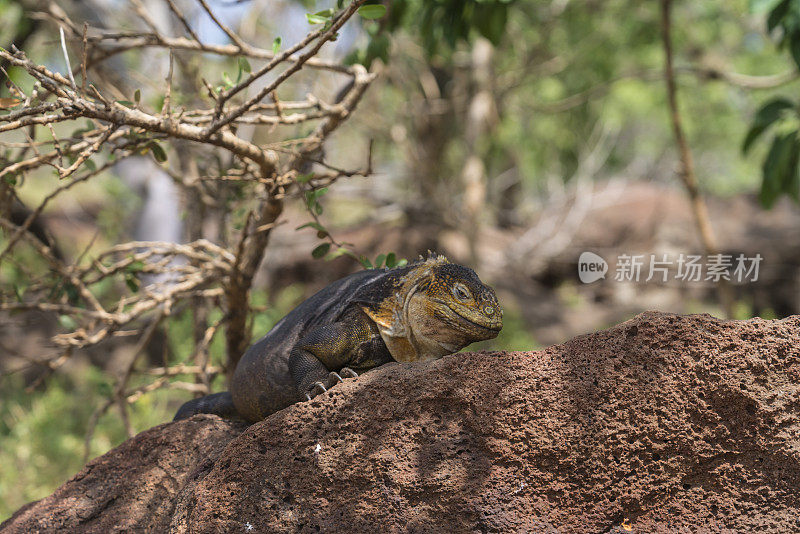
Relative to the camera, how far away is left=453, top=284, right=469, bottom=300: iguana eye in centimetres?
276

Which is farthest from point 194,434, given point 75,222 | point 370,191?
point 75,222

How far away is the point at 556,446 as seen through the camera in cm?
248

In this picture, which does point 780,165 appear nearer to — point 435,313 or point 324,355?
point 435,313

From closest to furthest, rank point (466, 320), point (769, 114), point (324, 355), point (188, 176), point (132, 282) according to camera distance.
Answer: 1. point (466, 320)
2. point (324, 355)
3. point (132, 282)
4. point (188, 176)
5. point (769, 114)

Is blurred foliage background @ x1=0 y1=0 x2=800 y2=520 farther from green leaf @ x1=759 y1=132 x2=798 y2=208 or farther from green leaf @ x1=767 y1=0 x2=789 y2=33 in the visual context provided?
green leaf @ x1=767 y1=0 x2=789 y2=33

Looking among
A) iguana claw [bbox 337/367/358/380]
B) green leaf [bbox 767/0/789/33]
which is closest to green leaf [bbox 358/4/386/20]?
iguana claw [bbox 337/367/358/380]

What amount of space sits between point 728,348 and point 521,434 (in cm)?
80

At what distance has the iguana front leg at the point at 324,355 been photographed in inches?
110

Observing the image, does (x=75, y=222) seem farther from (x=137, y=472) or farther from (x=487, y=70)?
(x=137, y=472)

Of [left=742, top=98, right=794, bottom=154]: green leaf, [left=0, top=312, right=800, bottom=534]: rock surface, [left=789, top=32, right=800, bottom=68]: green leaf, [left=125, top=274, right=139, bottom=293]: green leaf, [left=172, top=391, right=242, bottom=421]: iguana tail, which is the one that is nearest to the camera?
[left=0, top=312, right=800, bottom=534]: rock surface

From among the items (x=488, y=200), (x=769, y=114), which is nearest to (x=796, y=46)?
(x=769, y=114)

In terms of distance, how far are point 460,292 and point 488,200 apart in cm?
1218

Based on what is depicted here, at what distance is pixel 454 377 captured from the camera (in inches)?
102

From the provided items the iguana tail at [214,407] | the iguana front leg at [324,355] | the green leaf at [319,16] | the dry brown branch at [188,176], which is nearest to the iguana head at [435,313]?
the iguana front leg at [324,355]
